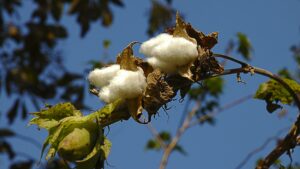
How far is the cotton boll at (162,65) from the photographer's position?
113 centimetres

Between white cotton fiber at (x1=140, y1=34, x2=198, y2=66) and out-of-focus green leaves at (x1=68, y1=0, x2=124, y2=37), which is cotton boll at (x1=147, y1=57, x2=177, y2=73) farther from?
out-of-focus green leaves at (x1=68, y1=0, x2=124, y2=37)

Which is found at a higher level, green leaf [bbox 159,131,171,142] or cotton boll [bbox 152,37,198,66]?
green leaf [bbox 159,131,171,142]

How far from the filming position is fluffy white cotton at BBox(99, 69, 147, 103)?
110 cm

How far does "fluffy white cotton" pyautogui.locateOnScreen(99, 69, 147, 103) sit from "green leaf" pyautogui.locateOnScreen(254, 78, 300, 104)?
17.1 inches

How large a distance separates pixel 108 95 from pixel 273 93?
1.65 feet

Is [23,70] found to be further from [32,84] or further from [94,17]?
[94,17]

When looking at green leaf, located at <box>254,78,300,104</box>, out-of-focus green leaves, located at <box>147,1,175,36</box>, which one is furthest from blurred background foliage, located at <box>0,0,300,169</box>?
green leaf, located at <box>254,78,300,104</box>

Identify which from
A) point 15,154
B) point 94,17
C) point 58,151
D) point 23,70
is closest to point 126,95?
point 58,151

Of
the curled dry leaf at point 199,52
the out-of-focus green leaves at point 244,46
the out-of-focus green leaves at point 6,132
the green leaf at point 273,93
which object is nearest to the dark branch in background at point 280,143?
the curled dry leaf at point 199,52

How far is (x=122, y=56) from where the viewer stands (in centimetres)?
115

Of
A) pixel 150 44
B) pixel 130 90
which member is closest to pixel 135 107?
pixel 130 90

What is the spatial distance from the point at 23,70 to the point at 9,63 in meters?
0.17

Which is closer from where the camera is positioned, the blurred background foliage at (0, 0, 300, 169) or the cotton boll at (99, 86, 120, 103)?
the cotton boll at (99, 86, 120, 103)

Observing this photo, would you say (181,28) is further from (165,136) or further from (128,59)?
(165,136)
